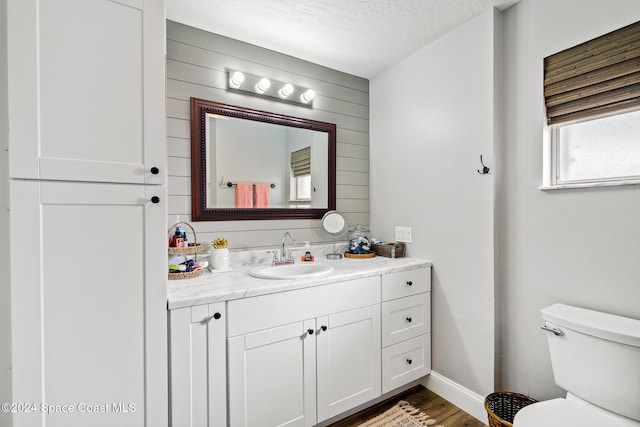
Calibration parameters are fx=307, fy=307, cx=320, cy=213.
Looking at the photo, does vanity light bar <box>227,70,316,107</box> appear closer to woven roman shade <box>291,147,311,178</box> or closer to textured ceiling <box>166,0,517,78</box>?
textured ceiling <box>166,0,517,78</box>

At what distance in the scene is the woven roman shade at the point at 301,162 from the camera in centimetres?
228

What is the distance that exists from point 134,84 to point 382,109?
6.09ft

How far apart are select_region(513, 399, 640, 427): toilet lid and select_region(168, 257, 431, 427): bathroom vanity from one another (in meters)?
0.79

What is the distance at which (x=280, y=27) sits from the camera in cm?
191

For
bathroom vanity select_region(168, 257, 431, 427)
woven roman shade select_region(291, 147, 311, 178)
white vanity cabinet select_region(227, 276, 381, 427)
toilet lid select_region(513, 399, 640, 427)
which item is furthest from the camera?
woven roman shade select_region(291, 147, 311, 178)

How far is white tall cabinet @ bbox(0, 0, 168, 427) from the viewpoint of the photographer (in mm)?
1040

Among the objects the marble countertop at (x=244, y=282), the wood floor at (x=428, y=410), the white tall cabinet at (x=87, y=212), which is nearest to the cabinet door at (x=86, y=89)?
the white tall cabinet at (x=87, y=212)

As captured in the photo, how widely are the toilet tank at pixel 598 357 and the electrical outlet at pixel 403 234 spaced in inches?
37.9

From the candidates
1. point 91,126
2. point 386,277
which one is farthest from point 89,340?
point 386,277

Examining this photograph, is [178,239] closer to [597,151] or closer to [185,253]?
[185,253]

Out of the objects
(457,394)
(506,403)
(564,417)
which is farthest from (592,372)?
(457,394)

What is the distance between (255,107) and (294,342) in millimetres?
1533

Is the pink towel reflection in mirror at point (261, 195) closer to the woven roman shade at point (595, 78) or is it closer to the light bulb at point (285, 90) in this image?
the light bulb at point (285, 90)

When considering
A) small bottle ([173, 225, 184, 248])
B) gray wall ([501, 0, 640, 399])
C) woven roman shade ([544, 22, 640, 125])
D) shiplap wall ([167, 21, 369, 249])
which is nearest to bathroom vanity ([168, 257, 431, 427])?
small bottle ([173, 225, 184, 248])
